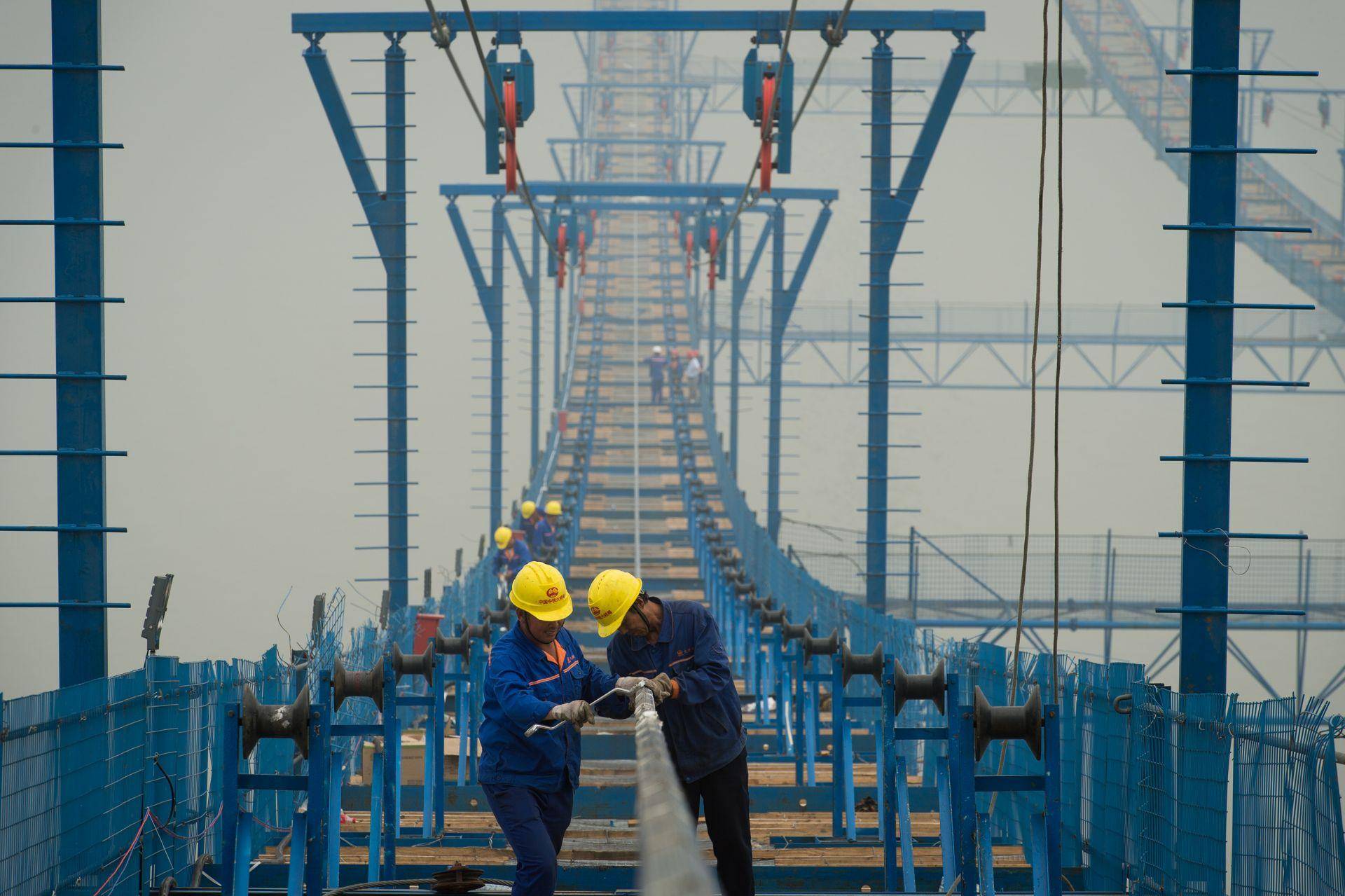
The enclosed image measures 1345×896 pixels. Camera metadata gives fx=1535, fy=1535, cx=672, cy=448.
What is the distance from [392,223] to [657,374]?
1979 cm

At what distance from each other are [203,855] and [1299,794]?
15.9 feet

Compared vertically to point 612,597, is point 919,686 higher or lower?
lower

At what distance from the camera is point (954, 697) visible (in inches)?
221

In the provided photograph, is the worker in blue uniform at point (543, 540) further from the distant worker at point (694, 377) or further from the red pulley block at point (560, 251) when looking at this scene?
the distant worker at point (694, 377)

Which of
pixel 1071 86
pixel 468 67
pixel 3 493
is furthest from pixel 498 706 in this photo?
pixel 1071 86

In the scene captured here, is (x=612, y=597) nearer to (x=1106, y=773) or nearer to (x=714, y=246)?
(x=1106, y=773)

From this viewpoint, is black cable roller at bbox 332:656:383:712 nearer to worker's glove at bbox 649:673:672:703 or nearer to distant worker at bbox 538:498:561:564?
worker's glove at bbox 649:673:672:703

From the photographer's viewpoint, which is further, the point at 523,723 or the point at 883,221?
the point at 883,221

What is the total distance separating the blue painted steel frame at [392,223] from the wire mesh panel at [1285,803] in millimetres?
8682

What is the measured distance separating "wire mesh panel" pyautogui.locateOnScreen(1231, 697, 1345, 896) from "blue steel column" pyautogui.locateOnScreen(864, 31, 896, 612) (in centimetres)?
755

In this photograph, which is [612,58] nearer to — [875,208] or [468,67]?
[468,67]

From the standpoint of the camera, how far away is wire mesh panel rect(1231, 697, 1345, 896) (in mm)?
5309

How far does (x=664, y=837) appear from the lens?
2842mm

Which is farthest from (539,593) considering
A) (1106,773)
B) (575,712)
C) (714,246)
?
(714,246)
